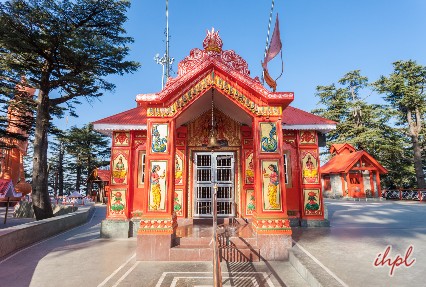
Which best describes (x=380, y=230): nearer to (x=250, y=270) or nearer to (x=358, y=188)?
(x=250, y=270)

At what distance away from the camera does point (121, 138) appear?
34.1 feet

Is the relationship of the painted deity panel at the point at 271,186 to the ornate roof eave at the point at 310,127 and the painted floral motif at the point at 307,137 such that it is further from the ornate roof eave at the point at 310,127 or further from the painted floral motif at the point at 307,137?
the painted floral motif at the point at 307,137

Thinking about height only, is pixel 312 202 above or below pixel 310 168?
below

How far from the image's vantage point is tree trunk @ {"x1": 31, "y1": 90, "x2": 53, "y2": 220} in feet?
46.4

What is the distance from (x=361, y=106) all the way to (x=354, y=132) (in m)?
3.96

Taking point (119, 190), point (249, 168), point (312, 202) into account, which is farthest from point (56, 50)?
point (312, 202)

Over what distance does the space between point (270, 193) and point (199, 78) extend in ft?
13.5

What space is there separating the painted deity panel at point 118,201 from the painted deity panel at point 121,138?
6.38 ft

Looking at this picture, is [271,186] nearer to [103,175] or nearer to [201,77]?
[201,77]

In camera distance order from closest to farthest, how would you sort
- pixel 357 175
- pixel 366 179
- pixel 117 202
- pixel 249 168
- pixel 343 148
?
pixel 117 202 < pixel 249 168 < pixel 366 179 < pixel 357 175 < pixel 343 148

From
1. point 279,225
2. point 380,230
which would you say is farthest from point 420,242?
point 279,225

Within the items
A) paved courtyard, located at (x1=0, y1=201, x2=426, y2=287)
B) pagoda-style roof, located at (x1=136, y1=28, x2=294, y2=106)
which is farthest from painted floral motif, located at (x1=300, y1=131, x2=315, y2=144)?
paved courtyard, located at (x1=0, y1=201, x2=426, y2=287)

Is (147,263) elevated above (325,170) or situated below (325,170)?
below

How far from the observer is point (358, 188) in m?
26.7
